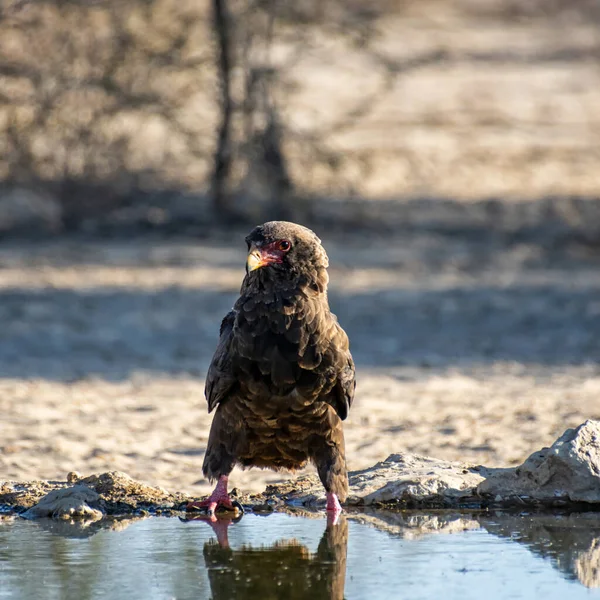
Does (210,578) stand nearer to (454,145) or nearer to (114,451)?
(114,451)

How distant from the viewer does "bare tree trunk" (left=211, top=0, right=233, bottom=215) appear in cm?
1636

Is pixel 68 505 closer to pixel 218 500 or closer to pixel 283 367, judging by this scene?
pixel 218 500

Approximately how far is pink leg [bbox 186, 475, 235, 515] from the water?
0.16 m

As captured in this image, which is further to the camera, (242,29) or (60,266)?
(242,29)

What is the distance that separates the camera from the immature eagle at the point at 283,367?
615cm

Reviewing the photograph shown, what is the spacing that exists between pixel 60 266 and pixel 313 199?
446 centimetres

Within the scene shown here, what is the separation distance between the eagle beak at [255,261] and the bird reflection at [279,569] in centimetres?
136

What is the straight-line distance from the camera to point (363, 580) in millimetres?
5484

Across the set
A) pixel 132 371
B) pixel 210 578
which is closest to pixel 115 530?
pixel 210 578

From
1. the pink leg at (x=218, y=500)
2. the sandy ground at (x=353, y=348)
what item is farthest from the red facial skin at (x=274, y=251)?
the sandy ground at (x=353, y=348)

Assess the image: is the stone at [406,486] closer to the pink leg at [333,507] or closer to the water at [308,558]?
the water at [308,558]

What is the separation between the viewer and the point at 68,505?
6492 mm

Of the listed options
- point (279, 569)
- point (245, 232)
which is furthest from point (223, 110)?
point (279, 569)

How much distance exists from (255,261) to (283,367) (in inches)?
21.9
